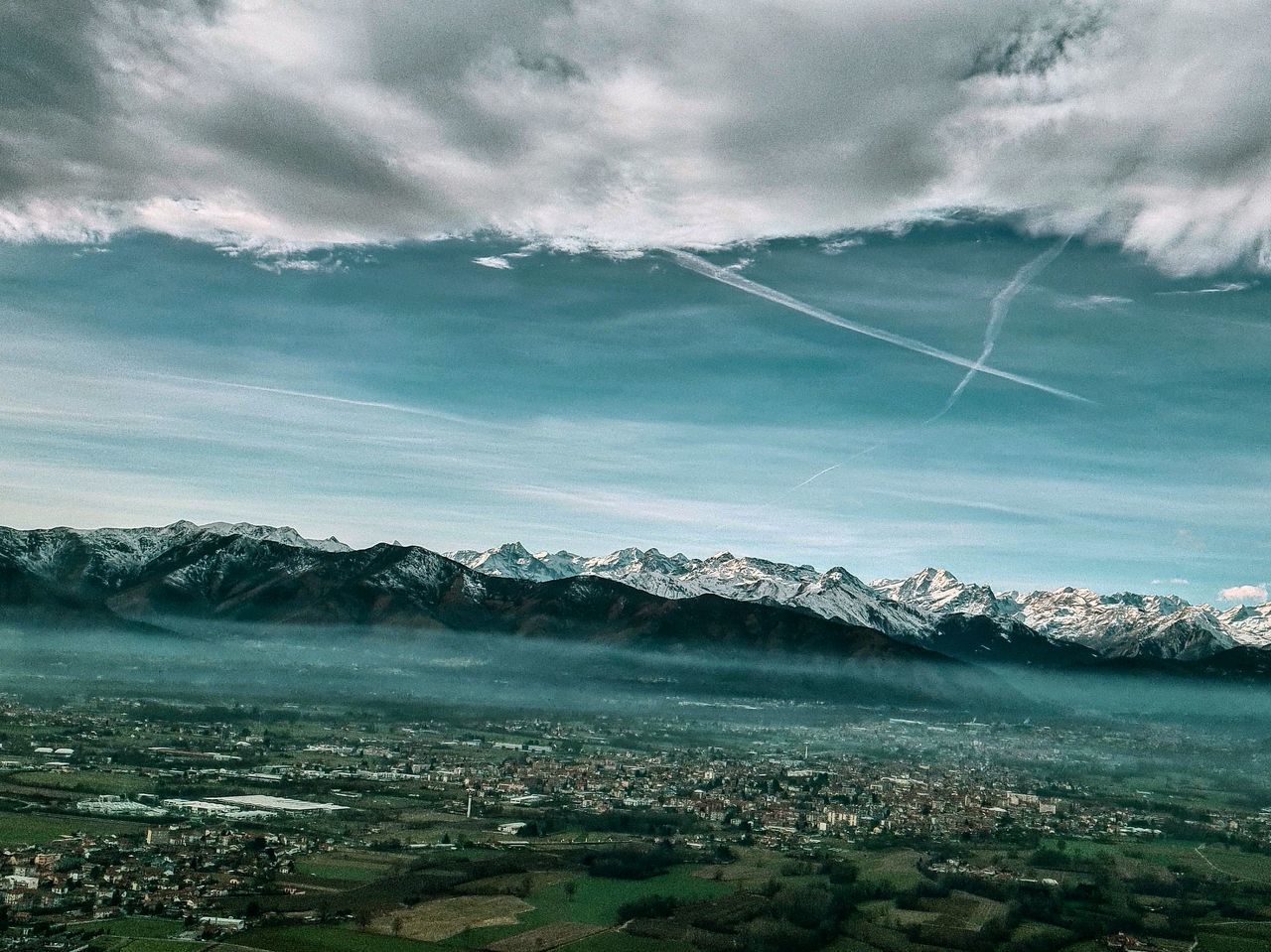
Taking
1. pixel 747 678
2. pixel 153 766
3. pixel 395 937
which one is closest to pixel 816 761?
pixel 153 766

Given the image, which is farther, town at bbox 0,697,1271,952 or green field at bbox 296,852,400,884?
green field at bbox 296,852,400,884

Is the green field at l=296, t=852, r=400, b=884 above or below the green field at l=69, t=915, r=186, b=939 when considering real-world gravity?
above

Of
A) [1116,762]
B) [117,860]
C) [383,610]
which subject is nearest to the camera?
[117,860]

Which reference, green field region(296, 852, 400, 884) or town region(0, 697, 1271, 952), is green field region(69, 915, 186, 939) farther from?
green field region(296, 852, 400, 884)

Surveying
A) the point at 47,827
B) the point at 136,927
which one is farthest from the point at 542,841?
the point at 47,827

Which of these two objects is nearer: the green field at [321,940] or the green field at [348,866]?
the green field at [321,940]

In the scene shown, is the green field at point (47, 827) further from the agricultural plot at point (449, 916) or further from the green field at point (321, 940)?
the agricultural plot at point (449, 916)

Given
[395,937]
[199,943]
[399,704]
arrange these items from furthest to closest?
[399,704]
[395,937]
[199,943]

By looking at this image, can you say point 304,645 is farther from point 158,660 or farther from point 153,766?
point 153,766

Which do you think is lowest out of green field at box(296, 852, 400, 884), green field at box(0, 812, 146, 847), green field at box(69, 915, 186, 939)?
green field at box(0, 812, 146, 847)

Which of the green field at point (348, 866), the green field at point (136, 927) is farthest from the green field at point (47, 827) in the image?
the green field at point (136, 927)

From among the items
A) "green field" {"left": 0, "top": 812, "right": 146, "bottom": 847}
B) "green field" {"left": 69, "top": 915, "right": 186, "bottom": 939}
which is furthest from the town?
"green field" {"left": 0, "top": 812, "right": 146, "bottom": 847}
